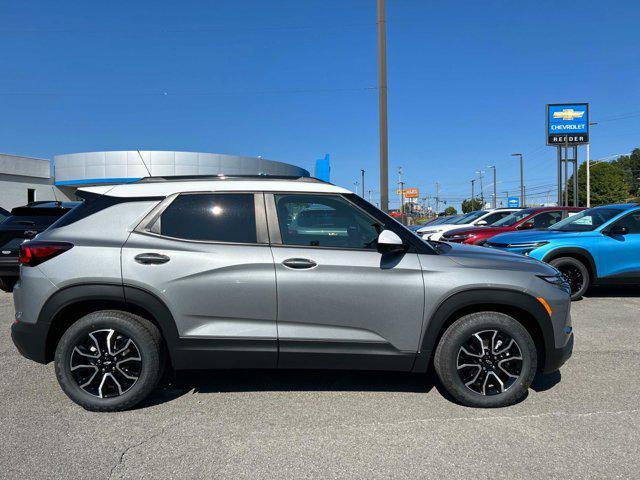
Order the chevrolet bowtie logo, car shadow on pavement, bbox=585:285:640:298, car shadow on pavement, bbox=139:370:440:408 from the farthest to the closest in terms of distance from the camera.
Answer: the chevrolet bowtie logo < car shadow on pavement, bbox=585:285:640:298 < car shadow on pavement, bbox=139:370:440:408

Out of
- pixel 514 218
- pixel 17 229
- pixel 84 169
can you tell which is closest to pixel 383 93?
pixel 514 218

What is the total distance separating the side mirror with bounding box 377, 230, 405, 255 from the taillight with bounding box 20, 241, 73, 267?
233 centimetres

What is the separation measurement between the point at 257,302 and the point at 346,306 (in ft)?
2.17

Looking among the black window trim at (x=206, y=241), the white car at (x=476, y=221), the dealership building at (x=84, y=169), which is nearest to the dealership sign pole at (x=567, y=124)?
the dealership building at (x=84, y=169)

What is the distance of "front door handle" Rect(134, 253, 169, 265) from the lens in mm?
3551

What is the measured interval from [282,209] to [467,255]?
1.52m

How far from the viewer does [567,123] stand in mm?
30531

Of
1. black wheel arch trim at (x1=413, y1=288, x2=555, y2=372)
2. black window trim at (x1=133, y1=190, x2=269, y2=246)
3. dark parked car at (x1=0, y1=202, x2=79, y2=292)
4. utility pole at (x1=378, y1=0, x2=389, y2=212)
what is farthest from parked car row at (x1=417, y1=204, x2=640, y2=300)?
dark parked car at (x1=0, y1=202, x2=79, y2=292)

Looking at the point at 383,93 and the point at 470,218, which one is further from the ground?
the point at 383,93

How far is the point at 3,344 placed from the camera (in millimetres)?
5398

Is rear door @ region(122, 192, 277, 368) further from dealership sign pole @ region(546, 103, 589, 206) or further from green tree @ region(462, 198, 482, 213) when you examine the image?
green tree @ region(462, 198, 482, 213)

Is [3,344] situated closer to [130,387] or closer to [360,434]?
[130,387]

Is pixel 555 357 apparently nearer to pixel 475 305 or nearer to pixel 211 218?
pixel 475 305

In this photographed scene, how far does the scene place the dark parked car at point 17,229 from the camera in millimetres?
7930
